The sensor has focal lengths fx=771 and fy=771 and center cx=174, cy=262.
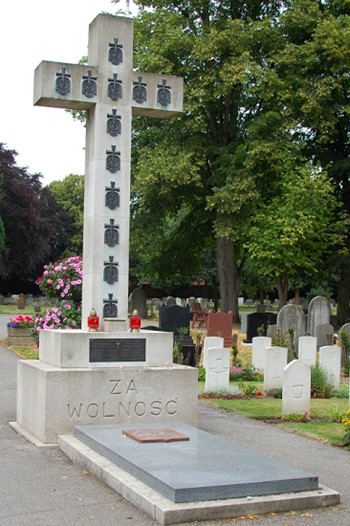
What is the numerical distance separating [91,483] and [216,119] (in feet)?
96.4

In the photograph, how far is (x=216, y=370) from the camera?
1446 centimetres

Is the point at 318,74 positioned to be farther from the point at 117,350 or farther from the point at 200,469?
the point at 200,469

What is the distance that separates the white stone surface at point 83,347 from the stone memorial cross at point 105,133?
0.49 metres

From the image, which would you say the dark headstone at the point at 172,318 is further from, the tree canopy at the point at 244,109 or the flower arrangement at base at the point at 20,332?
the tree canopy at the point at 244,109

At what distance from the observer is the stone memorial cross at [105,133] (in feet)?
34.1

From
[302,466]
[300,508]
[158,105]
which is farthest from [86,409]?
[158,105]

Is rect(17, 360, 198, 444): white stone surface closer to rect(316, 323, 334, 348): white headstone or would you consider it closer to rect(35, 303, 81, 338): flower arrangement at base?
rect(35, 303, 81, 338): flower arrangement at base

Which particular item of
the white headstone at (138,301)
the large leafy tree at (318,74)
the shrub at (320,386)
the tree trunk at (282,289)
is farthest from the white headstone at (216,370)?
the white headstone at (138,301)

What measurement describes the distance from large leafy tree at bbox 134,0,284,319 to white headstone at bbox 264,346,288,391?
15752mm

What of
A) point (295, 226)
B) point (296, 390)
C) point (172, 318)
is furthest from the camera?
point (295, 226)

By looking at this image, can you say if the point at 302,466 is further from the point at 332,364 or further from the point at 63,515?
the point at 332,364

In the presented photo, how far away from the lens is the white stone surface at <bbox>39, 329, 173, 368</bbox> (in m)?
9.74

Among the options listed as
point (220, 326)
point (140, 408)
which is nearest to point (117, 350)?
point (140, 408)

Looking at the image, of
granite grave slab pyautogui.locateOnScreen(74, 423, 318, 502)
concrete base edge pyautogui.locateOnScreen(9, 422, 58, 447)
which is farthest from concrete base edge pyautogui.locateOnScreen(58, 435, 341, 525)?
concrete base edge pyautogui.locateOnScreen(9, 422, 58, 447)
